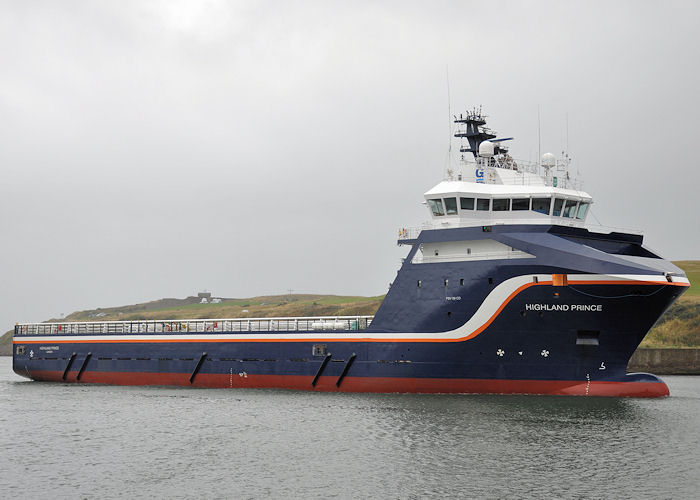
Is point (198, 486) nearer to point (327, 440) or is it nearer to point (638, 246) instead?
point (327, 440)

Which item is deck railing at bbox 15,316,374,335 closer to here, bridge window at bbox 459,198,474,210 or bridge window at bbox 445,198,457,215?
bridge window at bbox 445,198,457,215

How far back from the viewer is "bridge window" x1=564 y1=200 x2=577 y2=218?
119 feet

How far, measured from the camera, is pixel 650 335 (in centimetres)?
6612

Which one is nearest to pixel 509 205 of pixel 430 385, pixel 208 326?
pixel 430 385

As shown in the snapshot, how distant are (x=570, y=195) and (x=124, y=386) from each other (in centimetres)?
2815

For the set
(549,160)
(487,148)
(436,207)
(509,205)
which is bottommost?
(509,205)

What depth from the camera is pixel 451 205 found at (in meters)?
35.8

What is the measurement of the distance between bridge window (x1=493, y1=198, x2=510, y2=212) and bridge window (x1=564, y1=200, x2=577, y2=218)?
115 inches

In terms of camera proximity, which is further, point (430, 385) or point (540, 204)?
point (540, 204)

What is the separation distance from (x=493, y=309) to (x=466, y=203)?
5560 mm

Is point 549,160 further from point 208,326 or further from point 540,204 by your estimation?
point 208,326

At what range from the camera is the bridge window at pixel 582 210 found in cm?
3694

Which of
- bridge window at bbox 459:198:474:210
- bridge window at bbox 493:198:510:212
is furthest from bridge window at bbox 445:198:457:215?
bridge window at bbox 493:198:510:212

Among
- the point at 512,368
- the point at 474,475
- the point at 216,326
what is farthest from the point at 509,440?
the point at 216,326
